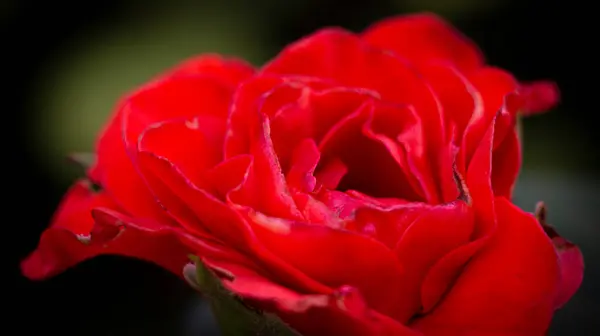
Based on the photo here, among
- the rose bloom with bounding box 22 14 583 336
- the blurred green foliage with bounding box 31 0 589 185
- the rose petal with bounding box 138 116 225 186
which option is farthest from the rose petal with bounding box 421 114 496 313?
the blurred green foliage with bounding box 31 0 589 185

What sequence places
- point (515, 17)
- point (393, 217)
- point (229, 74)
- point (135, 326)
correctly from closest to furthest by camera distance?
point (393, 217)
point (229, 74)
point (135, 326)
point (515, 17)

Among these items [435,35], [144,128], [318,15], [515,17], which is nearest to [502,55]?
[515,17]

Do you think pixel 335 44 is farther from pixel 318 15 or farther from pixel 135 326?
pixel 318 15

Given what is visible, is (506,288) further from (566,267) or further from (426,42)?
(426,42)

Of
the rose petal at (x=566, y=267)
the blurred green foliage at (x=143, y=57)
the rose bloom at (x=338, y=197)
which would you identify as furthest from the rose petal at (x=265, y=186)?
the blurred green foliage at (x=143, y=57)

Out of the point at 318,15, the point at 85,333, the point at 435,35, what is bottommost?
the point at 85,333

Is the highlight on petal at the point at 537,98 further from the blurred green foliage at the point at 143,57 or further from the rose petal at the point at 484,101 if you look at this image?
the blurred green foliage at the point at 143,57
